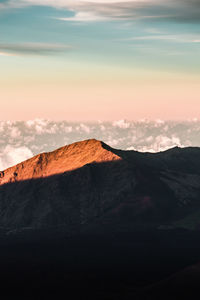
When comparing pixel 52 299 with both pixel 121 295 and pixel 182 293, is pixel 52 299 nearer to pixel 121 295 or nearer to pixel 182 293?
pixel 121 295

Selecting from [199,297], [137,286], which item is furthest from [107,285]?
[199,297]

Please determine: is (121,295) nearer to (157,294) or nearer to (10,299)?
(157,294)

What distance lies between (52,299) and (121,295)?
21423mm

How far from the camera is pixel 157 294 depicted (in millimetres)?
175000

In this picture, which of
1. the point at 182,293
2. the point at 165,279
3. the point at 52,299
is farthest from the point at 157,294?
the point at 52,299

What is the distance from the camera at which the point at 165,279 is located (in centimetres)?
19425

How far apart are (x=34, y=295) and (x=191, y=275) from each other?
53.9 m

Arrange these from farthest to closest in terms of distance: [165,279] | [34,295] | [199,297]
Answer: [165,279] → [34,295] → [199,297]

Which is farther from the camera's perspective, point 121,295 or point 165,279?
point 165,279

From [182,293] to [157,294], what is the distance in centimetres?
766

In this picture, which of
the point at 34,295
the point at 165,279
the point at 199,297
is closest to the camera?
the point at 199,297

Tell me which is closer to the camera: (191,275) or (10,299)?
(10,299)

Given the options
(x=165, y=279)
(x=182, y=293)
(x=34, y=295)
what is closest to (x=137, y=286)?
(x=165, y=279)

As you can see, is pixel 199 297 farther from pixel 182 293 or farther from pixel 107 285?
pixel 107 285
